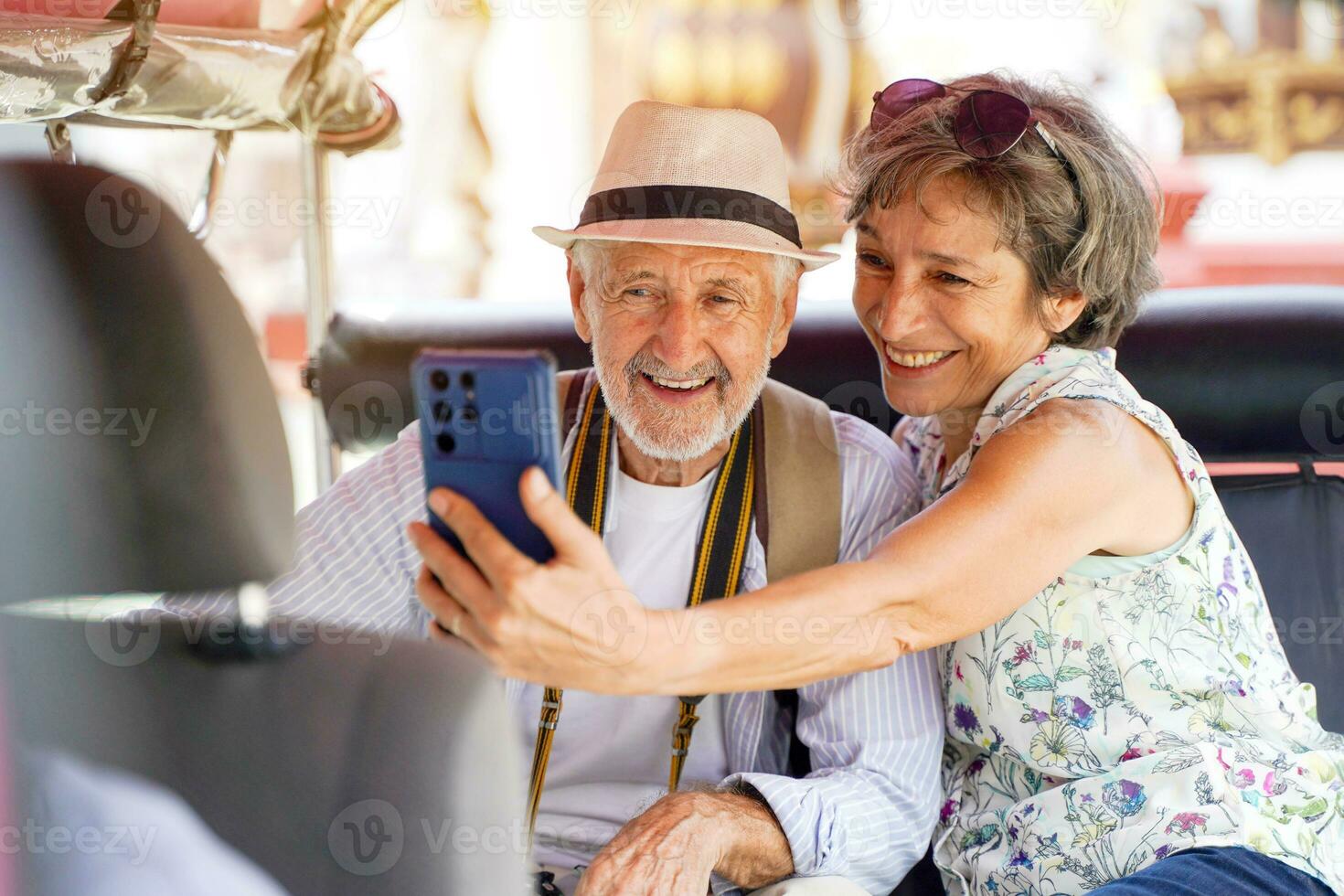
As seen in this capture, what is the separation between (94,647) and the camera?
0.86m

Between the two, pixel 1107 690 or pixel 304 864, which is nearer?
pixel 304 864

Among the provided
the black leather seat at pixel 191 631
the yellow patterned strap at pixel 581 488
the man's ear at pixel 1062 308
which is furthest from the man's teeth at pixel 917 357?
the black leather seat at pixel 191 631

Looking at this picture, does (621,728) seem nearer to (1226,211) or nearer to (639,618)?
(639,618)

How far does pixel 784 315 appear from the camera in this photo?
5.24 ft

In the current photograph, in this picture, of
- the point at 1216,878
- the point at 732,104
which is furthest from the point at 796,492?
the point at 732,104

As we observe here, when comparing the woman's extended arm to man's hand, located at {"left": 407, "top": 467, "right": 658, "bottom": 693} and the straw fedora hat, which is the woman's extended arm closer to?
man's hand, located at {"left": 407, "top": 467, "right": 658, "bottom": 693}

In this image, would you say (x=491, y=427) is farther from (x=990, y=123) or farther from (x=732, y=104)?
(x=732, y=104)

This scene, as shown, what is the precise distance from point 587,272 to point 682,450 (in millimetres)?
248

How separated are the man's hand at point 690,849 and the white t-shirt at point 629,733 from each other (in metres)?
0.17

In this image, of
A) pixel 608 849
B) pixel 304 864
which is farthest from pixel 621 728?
pixel 304 864

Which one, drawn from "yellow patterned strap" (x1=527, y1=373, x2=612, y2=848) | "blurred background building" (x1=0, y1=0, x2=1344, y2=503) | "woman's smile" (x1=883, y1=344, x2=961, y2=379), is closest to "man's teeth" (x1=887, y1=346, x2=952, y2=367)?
"woman's smile" (x1=883, y1=344, x2=961, y2=379)

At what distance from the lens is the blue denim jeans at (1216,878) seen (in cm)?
129

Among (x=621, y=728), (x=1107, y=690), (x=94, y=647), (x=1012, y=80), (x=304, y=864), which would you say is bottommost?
(x=621, y=728)

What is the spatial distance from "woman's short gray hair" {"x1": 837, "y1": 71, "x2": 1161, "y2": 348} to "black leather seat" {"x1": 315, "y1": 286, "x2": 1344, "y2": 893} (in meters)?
0.41
